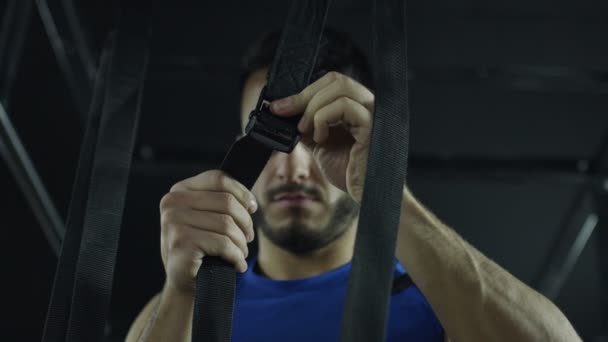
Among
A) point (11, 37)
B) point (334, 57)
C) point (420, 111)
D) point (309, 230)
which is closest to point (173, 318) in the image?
point (309, 230)

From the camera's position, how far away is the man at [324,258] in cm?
56

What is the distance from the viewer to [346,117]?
1.80ft

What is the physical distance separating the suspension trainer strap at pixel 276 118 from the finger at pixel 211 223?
33 millimetres

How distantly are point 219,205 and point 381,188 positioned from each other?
164 mm

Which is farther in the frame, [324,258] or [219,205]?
[324,258]

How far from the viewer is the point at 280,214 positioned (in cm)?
118

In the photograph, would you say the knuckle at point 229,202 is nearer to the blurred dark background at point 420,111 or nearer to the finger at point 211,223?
the finger at point 211,223

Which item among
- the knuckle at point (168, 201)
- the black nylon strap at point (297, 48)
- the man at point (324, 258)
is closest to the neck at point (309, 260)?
the man at point (324, 258)

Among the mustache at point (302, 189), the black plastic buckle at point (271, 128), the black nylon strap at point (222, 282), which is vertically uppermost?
the black plastic buckle at point (271, 128)

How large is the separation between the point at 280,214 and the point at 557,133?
71 centimetres

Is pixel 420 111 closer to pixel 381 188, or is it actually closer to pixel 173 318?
pixel 173 318

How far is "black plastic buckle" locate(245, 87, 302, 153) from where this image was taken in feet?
1.72

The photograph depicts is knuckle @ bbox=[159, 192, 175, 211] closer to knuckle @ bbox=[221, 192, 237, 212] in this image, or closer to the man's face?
knuckle @ bbox=[221, 192, 237, 212]

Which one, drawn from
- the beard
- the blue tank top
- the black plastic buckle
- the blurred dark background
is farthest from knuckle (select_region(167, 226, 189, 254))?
the blurred dark background
